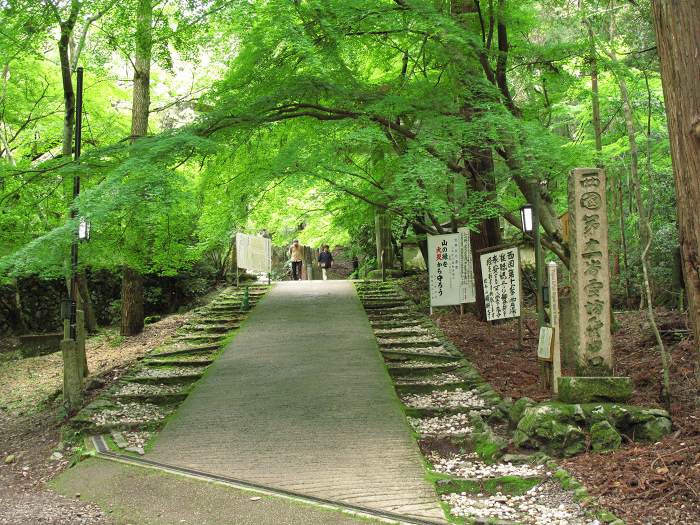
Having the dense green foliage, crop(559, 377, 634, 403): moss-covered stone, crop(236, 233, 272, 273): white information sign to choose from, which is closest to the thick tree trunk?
crop(559, 377, 634, 403): moss-covered stone

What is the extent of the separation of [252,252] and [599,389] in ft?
46.4

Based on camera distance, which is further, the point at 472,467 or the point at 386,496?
the point at 472,467

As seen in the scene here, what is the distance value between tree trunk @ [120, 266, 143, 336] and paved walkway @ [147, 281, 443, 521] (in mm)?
4164

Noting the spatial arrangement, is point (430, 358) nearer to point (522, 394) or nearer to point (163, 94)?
point (522, 394)

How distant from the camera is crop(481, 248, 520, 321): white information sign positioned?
1073 centimetres

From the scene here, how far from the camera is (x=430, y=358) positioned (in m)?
10.8

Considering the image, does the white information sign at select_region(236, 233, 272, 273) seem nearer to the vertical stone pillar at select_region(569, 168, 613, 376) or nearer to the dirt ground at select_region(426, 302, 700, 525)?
the dirt ground at select_region(426, 302, 700, 525)

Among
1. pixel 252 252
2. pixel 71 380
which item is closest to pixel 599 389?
pixel 71 380

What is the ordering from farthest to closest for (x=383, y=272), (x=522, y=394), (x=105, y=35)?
(x=383, y=272)
(x=105, y=35)
(x=522, y=394)

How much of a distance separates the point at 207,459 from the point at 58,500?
1.44 meters

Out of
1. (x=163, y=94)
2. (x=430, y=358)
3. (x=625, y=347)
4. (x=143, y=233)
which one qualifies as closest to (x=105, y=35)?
(x=143, y=233)

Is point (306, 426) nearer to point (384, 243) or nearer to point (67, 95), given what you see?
point (67, 95)

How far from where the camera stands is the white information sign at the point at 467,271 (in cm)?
1310

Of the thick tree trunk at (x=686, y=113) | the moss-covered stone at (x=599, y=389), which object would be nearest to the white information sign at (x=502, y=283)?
the moss-covered stone at (x=599, y=389)
